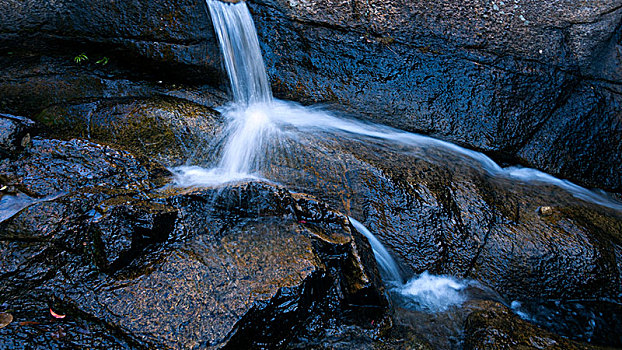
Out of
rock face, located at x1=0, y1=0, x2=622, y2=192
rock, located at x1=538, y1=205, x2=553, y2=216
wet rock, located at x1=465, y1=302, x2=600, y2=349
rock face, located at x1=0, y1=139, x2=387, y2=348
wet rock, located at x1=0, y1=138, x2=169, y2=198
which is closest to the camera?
rock face, located at x1=0, y1=139, x2=387, y2=348

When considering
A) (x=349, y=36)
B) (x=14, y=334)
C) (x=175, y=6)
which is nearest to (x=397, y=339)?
(x=14, y=334)

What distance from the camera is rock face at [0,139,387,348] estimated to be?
103 inches

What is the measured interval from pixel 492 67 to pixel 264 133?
11.0ft

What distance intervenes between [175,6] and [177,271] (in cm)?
389

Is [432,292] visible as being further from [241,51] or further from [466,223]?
[241,51]

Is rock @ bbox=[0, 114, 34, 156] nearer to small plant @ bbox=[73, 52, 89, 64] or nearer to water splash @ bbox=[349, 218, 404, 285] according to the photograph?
small plant @ bbox=[73, 52, 89, 64]

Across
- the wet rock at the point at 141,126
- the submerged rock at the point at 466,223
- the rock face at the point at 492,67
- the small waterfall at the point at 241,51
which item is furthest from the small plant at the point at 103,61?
the submerged rock at the point at 466,223

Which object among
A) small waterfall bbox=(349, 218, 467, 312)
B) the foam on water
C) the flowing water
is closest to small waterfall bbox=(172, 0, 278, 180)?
the flowing water

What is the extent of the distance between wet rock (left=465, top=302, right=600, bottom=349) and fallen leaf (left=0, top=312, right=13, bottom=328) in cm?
336

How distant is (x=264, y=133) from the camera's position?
5.03 metres

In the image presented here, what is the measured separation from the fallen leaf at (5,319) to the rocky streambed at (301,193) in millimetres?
15

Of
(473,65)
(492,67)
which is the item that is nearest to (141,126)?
(473,65)

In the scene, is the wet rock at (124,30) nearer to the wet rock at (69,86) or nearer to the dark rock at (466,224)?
the wet rock at (69,86)

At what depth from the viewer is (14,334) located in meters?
2.43
